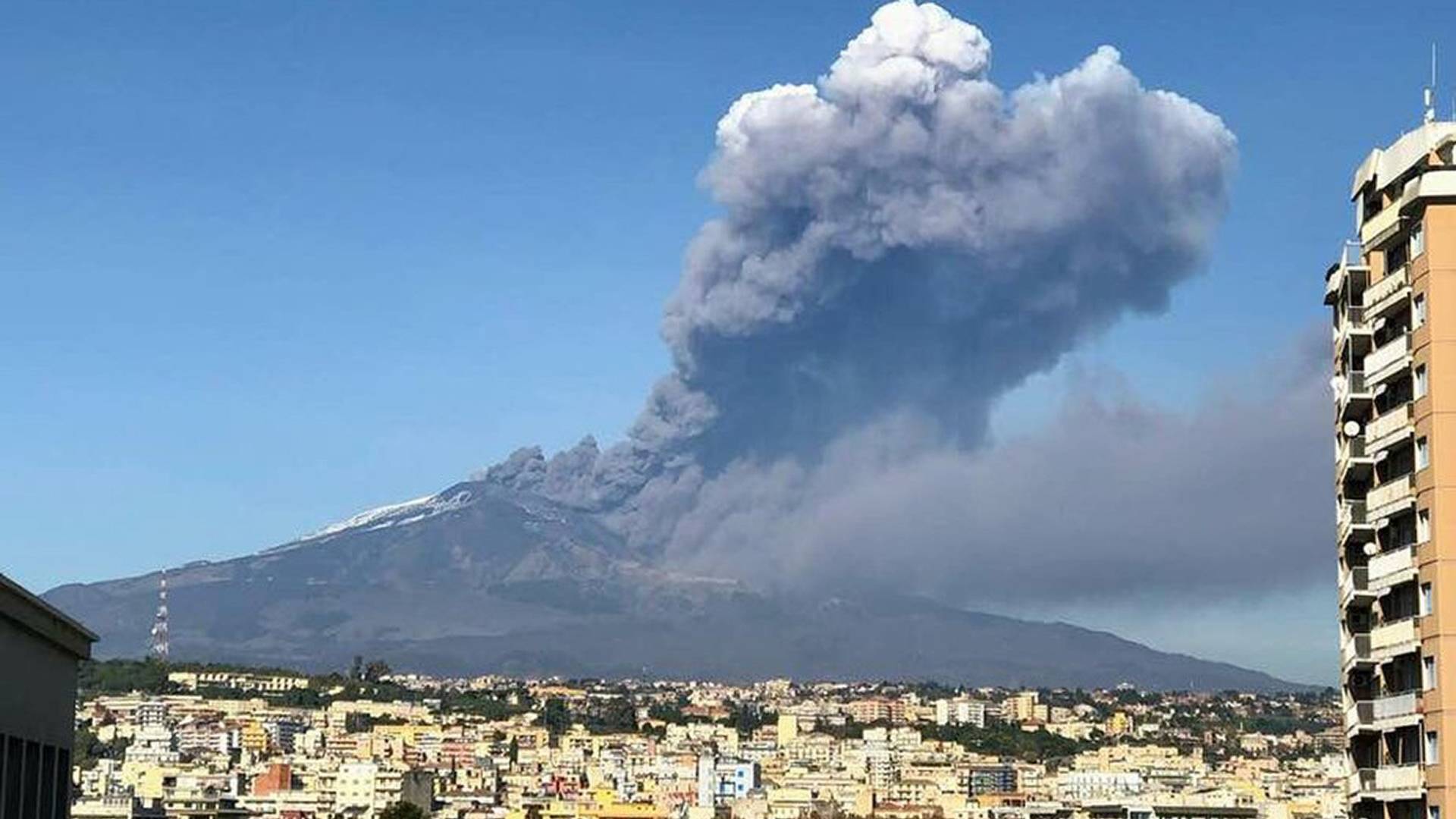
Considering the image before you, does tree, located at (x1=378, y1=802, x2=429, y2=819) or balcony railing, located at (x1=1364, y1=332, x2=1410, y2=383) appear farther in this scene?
tree, located at (x1=378, y1=802, x2=429, y2=819)

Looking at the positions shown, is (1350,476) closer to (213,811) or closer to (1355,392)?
(1355,392)

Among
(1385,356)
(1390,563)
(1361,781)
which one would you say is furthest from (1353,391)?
(1361,781)

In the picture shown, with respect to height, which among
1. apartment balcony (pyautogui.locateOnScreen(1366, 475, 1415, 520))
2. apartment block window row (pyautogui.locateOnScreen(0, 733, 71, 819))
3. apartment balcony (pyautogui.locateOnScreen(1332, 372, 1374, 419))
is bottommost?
apartment block window row (pyautogui.locateOnScreen(0, 733, 71, 819))

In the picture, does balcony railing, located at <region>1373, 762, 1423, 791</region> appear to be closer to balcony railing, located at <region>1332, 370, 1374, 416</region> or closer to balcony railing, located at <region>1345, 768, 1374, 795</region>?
balcony railing, located at <region>1345, 768, 1374, 795</region>

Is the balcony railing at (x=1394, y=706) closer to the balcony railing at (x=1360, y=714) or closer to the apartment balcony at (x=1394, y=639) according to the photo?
the balcony railing at (x=1360, y=714)

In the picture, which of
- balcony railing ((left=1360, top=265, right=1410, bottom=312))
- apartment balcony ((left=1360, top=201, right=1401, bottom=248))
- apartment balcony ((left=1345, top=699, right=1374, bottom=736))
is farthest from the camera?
apartment balcony ((left=1345, top=699, right=1374, bottom=736))

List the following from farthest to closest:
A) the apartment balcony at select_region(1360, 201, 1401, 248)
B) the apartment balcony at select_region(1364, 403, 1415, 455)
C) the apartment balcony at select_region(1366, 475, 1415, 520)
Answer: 1. the apartment balcony at select_region(1360, 201, 1401, 248)
2. the apartment balcony at select_region(1364, 403, 1415, 455)
3. the apartment balcony at select_region(1366, 475, 1415, 520)

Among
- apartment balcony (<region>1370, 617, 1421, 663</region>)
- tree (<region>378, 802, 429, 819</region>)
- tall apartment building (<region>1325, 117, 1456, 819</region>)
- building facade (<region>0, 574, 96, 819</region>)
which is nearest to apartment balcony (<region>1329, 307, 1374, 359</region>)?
tall apartment building (<region>1325, 117, 1456, 819</region>)
